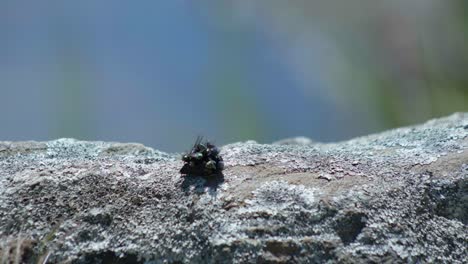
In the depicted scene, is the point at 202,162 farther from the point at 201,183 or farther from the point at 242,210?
the point at 242,210

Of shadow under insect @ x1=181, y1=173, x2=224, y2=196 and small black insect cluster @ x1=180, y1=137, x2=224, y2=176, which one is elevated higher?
small black insect cluster @ x1=180, y1=137, x2=224, y2=176

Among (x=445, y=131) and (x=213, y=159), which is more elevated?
(x=445, y=131)

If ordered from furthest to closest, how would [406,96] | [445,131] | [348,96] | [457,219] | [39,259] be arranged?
[348,96]
[406,96]
[445,131]
[457,219]
[39,259]

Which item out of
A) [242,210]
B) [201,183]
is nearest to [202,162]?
[201,183]

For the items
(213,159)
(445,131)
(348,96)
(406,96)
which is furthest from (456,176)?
(348,96)

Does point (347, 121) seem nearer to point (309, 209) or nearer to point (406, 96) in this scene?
point (406, 96)

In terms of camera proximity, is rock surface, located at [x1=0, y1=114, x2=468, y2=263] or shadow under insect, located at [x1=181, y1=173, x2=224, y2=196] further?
shadow under insect, located at [x1=181, y1=173, x2=224, y2=196]

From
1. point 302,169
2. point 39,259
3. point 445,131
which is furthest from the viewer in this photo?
point 445,131
